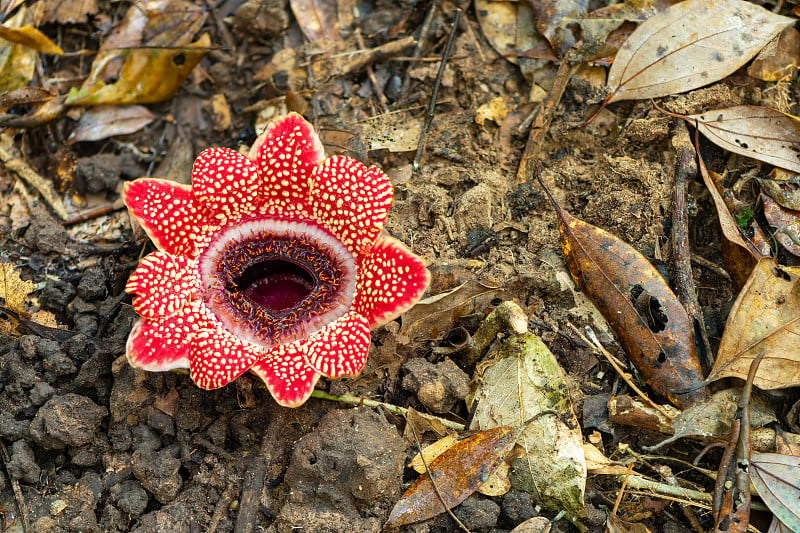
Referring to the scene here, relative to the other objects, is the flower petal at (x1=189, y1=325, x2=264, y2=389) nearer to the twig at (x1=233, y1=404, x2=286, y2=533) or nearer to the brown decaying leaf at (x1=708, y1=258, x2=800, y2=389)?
the twig at (x1=233, y1=404, x2=286, y2=533)

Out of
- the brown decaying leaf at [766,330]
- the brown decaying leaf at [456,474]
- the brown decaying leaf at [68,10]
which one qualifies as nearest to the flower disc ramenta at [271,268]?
the brown decaying leaf at [456,474]

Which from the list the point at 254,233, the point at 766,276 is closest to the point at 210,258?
the point at 254,233

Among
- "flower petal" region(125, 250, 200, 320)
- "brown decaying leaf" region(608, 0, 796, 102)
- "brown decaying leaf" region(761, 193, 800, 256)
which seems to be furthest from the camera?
"brown decaying leaf" region(608, 0, 796, 102)

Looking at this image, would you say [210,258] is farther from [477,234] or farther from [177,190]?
[477,234]

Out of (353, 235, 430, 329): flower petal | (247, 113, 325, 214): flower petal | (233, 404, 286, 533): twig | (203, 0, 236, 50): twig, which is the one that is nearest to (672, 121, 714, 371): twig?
(353, 235, 430, 329): flower petal

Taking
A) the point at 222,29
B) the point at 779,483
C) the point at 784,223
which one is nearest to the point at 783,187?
the point at 784,223

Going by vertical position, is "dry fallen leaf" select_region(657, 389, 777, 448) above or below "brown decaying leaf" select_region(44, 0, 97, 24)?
below

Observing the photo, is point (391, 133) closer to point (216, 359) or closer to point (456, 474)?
point (216, 359)
